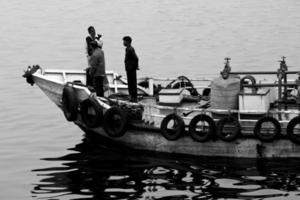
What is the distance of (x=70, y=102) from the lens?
694 inches

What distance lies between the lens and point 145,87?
19.7 m

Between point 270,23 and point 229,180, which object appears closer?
point 229,180

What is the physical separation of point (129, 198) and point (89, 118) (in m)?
3.12

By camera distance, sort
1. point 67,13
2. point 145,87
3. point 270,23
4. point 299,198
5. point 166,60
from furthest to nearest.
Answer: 1. point 67,13
2. point 270,23
3. point 166,60
4. point 145,87
5. point 299,198

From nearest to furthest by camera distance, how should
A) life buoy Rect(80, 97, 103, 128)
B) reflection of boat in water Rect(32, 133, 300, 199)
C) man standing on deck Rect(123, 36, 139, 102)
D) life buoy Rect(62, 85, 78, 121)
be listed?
reflection of boat in water Rect(32, 133, 300, 199) < life buoy Rect(80, 97, 103, 128) < man standing on deck Rect(123, 36, 139, 102) < life buoy Rect(62, 85, 78, 121)

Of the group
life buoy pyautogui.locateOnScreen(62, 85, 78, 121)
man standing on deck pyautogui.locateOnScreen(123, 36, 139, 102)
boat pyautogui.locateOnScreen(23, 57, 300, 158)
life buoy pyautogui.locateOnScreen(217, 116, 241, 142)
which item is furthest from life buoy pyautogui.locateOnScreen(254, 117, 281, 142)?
life buoy pyautogui.locateOnScreen(62, 85, 78, 121)

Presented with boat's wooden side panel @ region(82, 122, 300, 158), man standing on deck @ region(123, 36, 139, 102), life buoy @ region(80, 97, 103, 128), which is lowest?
boat's wooden side panel @ region(82, 122, 300, 158)

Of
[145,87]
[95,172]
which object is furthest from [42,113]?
[95,172]

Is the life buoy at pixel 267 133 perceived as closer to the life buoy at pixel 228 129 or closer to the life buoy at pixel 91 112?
the life buoy at pixel 228 129

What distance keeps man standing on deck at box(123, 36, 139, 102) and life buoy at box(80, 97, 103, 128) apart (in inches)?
40.2

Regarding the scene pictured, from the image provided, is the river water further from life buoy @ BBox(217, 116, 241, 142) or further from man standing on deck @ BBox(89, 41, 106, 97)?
man standing on deck @ BBox(89, 41, 106, 97)

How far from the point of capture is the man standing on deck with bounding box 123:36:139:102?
1747 centimetres

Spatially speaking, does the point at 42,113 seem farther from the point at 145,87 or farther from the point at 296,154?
the point at 296,154

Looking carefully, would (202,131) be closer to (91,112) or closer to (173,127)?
(173,127)
